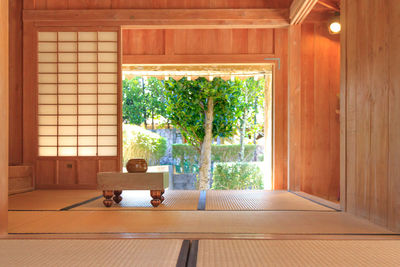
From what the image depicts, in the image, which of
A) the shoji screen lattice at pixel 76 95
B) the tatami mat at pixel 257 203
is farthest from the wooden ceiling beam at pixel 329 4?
the shoji screen lattice at pixel 76 95

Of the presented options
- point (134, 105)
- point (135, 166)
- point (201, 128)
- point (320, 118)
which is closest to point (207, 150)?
point (201, 128)

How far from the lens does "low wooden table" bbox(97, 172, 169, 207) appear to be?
10.1 ft

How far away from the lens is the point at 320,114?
16.7ft

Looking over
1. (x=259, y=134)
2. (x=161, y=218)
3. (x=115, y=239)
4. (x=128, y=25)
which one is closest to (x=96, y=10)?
(x=128, y=25)

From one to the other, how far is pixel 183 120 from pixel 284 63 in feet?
12.7

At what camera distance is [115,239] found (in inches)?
71.6

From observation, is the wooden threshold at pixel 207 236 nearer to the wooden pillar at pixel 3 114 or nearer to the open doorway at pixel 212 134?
the wooden pillar at pixel 3 114

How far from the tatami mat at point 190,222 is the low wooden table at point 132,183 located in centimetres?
35

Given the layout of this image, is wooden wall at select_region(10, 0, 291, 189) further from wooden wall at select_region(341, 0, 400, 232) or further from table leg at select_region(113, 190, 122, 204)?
table leg at select_region(113, 190, 122, 204)

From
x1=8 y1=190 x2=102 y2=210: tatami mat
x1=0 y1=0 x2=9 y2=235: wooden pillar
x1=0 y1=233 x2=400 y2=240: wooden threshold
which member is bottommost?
x1=8 y1=190 x2=102 y2=210: tatami mat

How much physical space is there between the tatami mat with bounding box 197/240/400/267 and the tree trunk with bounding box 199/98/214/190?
6565 millimetres

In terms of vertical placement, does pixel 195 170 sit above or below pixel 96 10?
below

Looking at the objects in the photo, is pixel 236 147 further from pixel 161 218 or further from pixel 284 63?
pixel 161 218

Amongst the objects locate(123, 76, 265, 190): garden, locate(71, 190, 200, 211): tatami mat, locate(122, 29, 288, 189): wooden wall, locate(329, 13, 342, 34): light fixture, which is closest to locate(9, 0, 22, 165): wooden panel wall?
locate(122, 29, 288, 189): wooden wall
